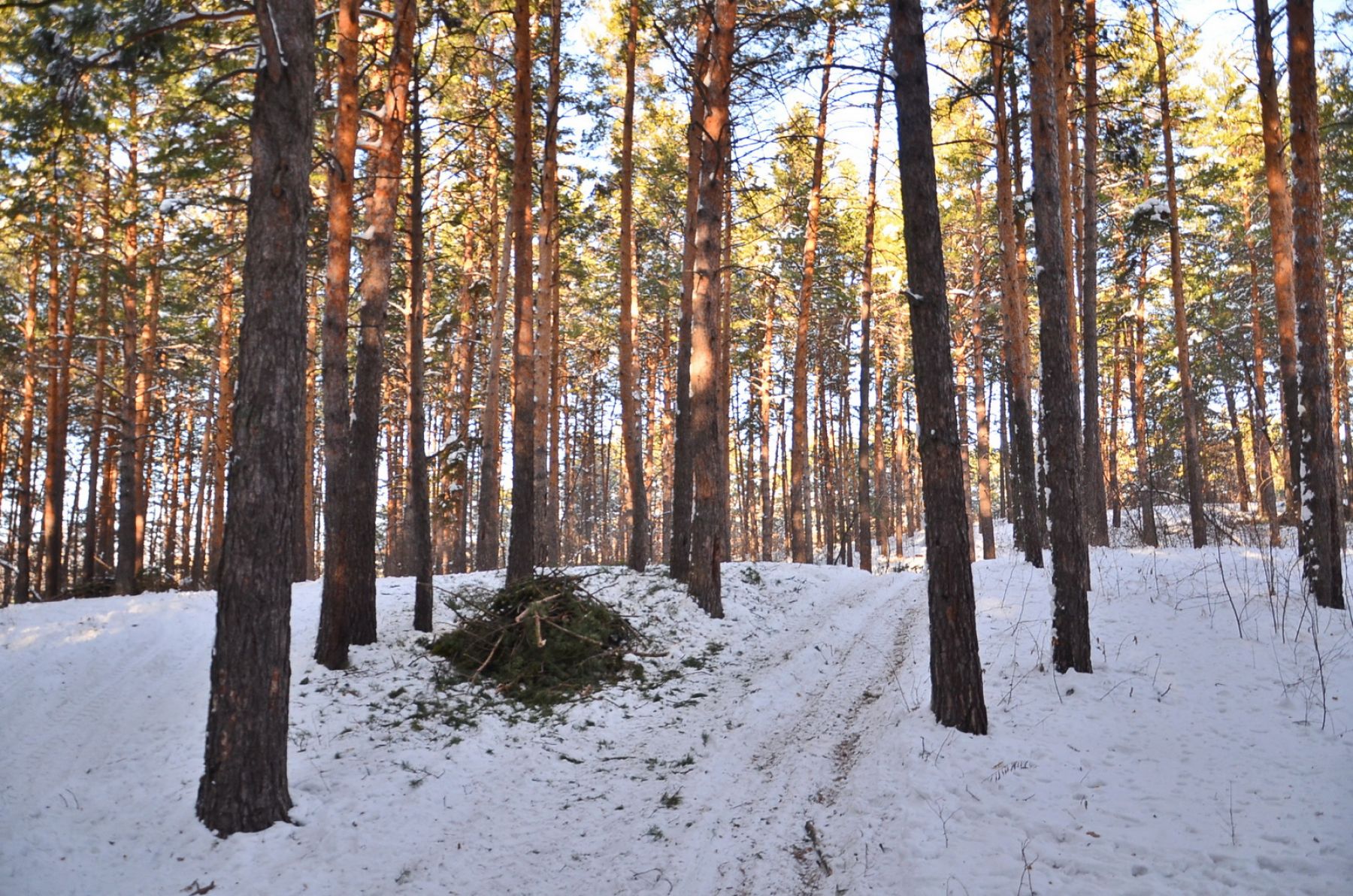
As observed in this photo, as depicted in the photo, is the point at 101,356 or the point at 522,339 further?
the point at 101,356

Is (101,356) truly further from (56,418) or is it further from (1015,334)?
(1015,334)

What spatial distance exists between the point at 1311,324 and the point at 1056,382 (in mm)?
4492

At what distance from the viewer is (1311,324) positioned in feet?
28.9

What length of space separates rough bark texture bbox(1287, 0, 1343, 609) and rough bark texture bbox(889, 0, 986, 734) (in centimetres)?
593

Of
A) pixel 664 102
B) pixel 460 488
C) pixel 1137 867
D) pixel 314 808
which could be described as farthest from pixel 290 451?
pixel 664 102

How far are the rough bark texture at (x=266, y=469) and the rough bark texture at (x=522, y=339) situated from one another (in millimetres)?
5022

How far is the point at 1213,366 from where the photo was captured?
29.8 m

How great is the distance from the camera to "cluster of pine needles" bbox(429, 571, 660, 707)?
8.06 metres

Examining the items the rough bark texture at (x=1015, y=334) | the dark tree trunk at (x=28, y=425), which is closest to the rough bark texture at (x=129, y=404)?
the dark tree trunk at (x=28, y=425)

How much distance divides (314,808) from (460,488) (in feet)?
43.8

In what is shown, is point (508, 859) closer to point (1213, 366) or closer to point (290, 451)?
point (290, 451)

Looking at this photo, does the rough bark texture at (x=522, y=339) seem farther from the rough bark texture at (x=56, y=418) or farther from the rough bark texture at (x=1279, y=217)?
the rough bark texture at (x=56, y=418)

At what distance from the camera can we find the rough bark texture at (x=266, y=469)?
4941 millimetres

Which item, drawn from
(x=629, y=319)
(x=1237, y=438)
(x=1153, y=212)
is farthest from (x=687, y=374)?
(x=1237, y=438)
